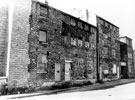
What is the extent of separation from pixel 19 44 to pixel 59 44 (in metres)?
5.41

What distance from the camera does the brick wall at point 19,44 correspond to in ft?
49.9

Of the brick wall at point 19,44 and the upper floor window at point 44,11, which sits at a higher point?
the upper floor window at point 44,11

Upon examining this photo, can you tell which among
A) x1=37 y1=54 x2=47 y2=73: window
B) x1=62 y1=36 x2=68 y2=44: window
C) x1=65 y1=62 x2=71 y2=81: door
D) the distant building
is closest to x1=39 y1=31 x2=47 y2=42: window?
x1=37 y1=54 x2=47 y2=73: window

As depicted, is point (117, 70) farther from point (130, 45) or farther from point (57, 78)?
point (57, 78)

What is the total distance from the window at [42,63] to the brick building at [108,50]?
1146 centimetres

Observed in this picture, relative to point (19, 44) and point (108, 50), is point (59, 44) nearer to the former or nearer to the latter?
point (19, 44)

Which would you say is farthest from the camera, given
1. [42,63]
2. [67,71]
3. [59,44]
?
[67,71]

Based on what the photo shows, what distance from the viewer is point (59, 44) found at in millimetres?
19953

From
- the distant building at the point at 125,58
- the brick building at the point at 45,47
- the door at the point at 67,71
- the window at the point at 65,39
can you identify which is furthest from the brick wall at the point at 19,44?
the distant building at the point at 125,58

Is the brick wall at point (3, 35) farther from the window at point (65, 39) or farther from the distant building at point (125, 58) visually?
the distant building at point (125, 58)

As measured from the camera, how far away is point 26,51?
16297 millimetres

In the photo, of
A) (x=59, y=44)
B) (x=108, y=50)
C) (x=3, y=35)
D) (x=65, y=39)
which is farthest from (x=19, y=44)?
(x=108, y=50)

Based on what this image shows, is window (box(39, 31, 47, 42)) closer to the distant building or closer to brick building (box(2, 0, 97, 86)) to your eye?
brick building (box(2, 0, 97, 86))

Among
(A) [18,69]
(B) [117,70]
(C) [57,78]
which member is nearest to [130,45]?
(B) [117,70]
